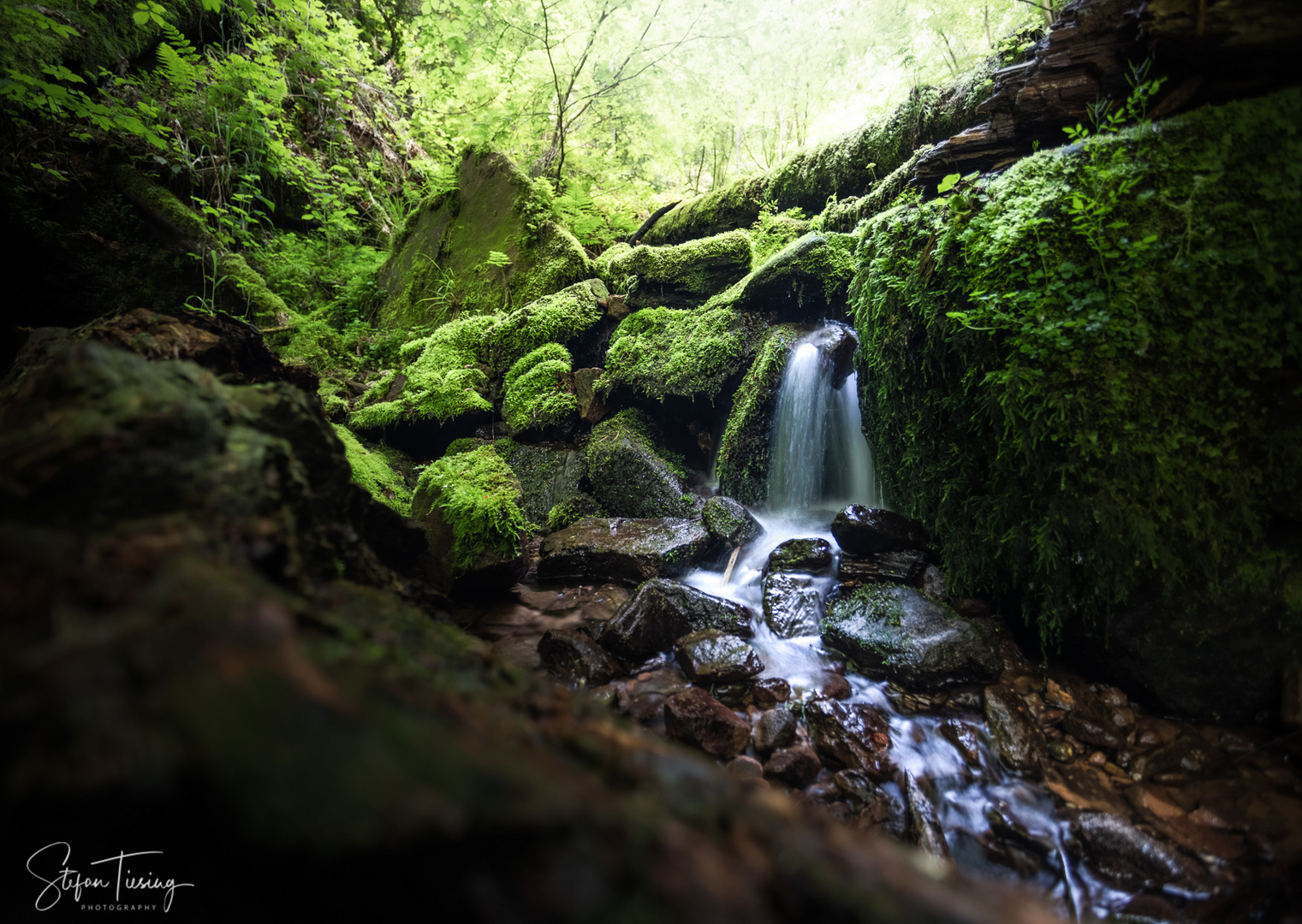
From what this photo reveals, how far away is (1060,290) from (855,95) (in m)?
12.7

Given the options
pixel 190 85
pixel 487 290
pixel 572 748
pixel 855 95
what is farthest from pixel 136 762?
pixel 855 95

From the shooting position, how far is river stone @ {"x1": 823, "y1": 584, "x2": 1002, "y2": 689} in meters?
3.19

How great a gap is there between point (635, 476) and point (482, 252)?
569 centimetres

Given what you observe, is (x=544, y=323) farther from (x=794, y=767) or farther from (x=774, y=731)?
(x=794, y=767)

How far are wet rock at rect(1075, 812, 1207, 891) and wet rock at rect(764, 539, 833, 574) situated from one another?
2357 mm

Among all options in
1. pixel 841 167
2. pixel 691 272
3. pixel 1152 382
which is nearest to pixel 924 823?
pixel 1152 382

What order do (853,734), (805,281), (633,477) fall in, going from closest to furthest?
(853,734), (633,477), (805,281)

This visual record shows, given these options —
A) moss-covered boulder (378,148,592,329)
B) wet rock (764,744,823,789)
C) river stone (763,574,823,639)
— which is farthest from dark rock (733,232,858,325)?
wet rock (764,744,823,789)

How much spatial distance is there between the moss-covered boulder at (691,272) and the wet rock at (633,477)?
2300mm

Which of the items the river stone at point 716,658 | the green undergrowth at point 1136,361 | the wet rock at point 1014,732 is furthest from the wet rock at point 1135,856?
the river stone at point 716,658

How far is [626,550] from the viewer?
4.99 m

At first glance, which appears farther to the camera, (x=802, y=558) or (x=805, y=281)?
(x=805, y=281)

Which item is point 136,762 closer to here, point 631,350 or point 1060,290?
point 1060,290

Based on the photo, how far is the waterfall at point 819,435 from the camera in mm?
5754
